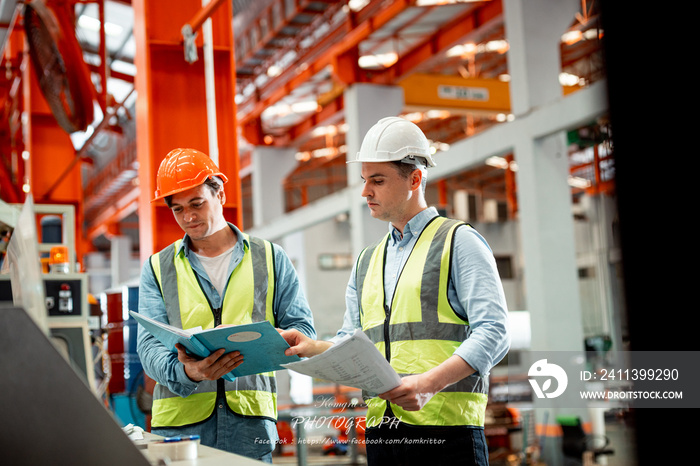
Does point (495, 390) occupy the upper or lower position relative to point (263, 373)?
lower

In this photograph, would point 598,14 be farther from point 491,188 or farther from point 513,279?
point 491,188

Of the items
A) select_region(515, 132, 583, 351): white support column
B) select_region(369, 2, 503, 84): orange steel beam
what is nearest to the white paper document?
select_region(515, 132, 583, 351): white support column

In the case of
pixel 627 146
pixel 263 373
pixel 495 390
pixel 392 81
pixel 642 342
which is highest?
pixel 392 81

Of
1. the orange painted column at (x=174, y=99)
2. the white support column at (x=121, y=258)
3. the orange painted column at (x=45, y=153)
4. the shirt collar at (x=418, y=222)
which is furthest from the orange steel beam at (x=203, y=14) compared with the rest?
the white support column at (x=121, y=258)

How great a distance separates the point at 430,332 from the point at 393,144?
74 cm

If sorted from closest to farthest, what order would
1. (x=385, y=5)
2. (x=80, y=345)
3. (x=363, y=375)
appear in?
1. (x=363, y=375)
2. (x=80, y=345)
3. (x=385, y=5)

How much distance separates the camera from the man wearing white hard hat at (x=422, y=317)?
232 centimetres

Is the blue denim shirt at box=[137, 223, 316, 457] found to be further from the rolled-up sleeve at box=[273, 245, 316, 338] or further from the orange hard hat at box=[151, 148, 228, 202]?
the orange hard hat at box=[151, 148, 228, 202]

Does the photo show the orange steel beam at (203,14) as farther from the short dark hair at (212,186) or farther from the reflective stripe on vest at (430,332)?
the reflective stripe on vest at (430,332)

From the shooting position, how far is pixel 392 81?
43.2ft

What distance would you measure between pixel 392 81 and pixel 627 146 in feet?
41.5

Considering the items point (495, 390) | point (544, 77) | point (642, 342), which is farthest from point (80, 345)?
point (495, 390)

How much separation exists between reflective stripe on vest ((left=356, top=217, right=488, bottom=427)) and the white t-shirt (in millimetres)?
819

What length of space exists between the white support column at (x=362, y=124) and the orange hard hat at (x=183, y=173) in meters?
8.53
